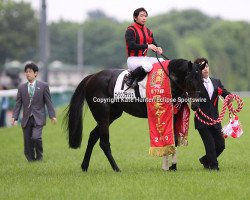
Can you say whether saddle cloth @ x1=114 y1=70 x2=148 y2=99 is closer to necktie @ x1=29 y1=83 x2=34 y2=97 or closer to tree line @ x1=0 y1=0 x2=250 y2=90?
necktie @ x1=29 y1=83 x2=34 y2=97

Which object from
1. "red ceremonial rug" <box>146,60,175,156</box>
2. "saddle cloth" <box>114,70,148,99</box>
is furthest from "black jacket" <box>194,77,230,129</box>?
"saddle cloth" <box>114,70,148,99</box>

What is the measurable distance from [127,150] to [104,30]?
435ft

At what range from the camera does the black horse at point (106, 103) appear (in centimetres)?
1117

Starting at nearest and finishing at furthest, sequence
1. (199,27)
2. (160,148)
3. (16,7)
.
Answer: (160,148)
(16,7)
(199,27)

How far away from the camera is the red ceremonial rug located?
11.4 metres

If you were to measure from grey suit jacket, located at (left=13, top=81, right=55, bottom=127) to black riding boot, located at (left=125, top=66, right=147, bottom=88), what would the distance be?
2.82 metres

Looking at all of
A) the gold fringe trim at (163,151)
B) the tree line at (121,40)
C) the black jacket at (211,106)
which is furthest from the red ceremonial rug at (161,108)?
the tree line at (121,40)

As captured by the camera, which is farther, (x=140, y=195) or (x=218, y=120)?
(x=218, y=120)

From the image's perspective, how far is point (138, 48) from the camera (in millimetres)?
11461

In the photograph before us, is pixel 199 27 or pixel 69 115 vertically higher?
pixel 199 27

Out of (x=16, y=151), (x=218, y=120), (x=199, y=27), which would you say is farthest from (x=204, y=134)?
(x=199, y=27)

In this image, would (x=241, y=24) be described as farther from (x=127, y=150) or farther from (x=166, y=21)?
(x=127, y=150)

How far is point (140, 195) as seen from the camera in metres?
9.18

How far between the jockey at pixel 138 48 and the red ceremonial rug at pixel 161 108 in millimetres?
156
